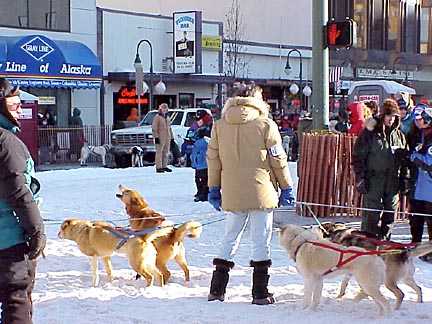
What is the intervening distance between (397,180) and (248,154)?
2.42 m

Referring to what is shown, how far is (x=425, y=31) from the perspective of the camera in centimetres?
5362

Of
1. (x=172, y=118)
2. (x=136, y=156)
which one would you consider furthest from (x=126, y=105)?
(x=136, y=156)

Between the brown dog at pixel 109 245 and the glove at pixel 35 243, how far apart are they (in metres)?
2.43

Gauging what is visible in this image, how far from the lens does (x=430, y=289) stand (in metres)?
7.55

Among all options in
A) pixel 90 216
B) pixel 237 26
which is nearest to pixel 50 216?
pixel 90 216

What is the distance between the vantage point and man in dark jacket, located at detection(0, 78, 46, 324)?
15.7 feet

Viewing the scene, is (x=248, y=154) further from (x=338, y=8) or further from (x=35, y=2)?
(x=338, y=8)

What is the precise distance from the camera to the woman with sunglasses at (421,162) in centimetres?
858

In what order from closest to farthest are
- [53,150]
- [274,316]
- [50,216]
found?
[274,316], [50,216], [53,150]

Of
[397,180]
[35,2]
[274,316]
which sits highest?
[35,2]

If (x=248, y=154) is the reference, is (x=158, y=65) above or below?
above

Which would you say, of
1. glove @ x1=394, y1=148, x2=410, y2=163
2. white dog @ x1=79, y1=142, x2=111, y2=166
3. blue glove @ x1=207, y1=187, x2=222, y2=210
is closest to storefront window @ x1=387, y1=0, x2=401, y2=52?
white dog @ x1=79, y1=142, x2=111, y2=166

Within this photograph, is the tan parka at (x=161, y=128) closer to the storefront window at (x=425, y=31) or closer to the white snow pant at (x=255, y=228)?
the white snow pant at (x=255, y=228)

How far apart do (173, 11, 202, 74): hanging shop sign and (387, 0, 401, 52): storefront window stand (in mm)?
20826
